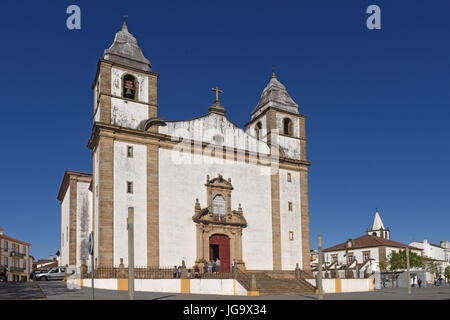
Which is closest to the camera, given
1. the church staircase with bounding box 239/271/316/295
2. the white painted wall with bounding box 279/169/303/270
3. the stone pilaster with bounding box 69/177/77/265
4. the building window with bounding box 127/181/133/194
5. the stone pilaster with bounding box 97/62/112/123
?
the church staircase with bounding box 239/271/316/295

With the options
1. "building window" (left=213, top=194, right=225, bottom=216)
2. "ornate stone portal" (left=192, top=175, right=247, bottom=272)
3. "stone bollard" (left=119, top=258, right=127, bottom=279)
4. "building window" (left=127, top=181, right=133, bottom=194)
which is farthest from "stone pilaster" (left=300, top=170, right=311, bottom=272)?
"stone bollard" (left=119, top=258, right=127, bottom=279)

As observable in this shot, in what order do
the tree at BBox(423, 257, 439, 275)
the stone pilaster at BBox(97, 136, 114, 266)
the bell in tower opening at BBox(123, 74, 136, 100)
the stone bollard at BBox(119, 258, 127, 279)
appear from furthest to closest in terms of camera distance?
the tree at BBox(423, 257, 439, 275), the bell in tower opening at BBox(123, 74, 136, 100), the stone pilaster at BBox(97, 136, 114, 266), the stone bollard at BBox(119, 258, 127, 279)

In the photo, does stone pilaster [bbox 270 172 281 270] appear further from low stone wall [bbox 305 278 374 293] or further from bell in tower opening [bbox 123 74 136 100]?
bell in tower opening [bbox 123 74 136 100]

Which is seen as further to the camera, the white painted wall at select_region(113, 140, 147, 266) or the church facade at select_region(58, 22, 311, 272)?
the church facade at select_region(58, 22, 311, 272)

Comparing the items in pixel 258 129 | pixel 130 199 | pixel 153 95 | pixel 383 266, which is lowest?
pixel 383 266

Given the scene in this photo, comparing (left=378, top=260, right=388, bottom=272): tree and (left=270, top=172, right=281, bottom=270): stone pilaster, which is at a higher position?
(left=270, top=172, right=281, bottom=270): stone pilaster

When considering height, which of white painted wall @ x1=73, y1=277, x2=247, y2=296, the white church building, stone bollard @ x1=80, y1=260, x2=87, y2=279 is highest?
stone bollard @ x1=80, y1=260, x2=87, y2=279

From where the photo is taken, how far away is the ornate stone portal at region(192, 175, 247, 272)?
3075cm

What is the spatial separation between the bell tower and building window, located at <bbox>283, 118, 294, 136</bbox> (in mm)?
11552

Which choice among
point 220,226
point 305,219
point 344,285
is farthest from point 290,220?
point 344,285

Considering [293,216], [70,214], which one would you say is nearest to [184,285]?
[293,216]

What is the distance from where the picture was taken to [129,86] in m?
30.8

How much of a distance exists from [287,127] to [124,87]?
46.0ft

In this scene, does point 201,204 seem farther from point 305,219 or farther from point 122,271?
point 305,219
